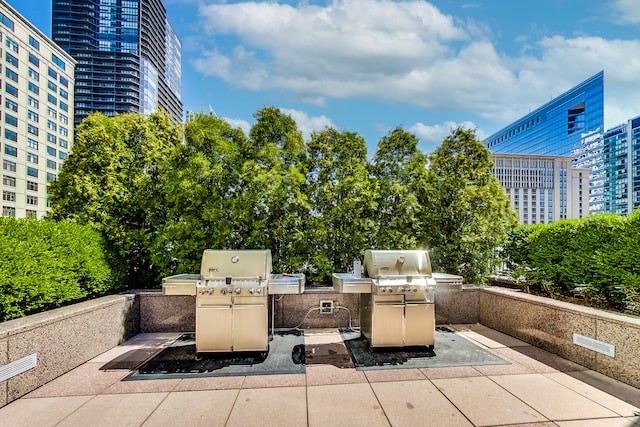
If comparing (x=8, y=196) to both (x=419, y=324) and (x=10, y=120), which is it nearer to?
(x=10, y=120)

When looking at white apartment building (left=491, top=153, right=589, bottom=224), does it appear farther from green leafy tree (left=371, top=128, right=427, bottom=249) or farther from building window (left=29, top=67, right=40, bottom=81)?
building window (left=29, top=67, right=40, bottom=81)

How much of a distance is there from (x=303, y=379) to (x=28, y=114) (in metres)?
76.8

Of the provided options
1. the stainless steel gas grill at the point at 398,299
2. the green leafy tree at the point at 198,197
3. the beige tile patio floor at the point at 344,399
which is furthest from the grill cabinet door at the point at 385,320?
the green leafy tree at the point at 198,197

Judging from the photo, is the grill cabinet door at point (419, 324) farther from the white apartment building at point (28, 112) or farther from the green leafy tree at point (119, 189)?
the white apartment building at point (28, 112)

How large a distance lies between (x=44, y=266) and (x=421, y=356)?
4.88 metres

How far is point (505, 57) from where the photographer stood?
9992mm

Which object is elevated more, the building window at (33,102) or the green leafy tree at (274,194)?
the building window at (33,102)

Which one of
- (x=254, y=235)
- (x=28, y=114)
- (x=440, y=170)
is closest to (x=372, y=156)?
(x=440, y=170)

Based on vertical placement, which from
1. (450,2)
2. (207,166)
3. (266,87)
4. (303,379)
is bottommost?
Result: (303,379)

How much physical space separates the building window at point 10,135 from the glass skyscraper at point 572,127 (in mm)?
130276

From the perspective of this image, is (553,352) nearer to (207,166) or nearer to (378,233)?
(378,233)

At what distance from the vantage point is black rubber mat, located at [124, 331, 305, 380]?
3.78 meters

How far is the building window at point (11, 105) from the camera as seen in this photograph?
5281 centimetres

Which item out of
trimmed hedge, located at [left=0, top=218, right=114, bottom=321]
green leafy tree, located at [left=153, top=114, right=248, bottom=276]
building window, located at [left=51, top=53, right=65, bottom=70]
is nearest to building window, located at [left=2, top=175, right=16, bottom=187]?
building window, located at [left=51, top=53, right=65, bottom=70]
